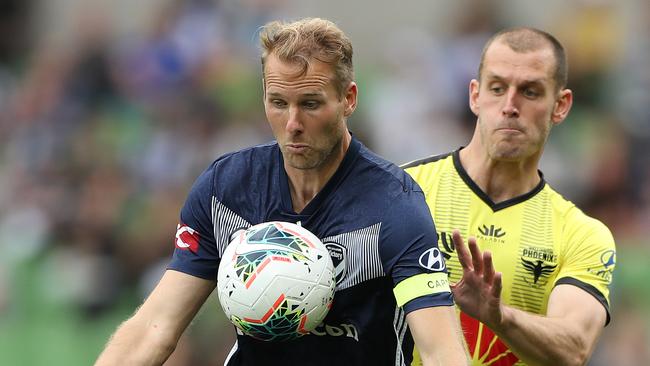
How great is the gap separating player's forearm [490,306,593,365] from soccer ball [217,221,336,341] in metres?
1.13

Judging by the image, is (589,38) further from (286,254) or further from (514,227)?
(286,254)

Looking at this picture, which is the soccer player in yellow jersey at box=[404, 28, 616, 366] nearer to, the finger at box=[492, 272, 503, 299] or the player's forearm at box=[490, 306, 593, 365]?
the player's forearm at box=[490, 306, 593, 365]

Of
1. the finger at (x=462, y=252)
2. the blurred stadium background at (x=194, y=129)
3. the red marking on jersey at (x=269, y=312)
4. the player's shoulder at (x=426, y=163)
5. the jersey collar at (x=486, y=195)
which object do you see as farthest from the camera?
the blurred stadium background at (x=194, y=129)

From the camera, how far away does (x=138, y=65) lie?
594 inches

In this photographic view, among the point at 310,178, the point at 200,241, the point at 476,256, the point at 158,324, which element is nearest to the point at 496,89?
the point at 476,256

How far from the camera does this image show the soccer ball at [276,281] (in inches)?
225

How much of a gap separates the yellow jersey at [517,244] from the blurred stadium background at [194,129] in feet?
14.6

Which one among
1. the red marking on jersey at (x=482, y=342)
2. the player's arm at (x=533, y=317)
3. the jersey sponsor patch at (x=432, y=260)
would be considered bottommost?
the red marking on jersey at (x=482, y=342)

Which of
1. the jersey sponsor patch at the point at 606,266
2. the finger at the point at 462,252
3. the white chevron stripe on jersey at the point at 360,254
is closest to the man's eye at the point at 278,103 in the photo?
the white chevron stripe on jersey at the point at 360,254

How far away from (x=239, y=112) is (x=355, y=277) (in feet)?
26.7

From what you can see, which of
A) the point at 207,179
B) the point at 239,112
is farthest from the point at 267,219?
the point at 239,112

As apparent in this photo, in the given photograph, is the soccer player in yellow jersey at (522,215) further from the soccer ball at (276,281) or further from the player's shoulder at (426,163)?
the soccer ball at (276,281)

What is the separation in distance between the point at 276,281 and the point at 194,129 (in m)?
8.32

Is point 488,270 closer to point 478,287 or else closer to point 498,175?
point 478,287
